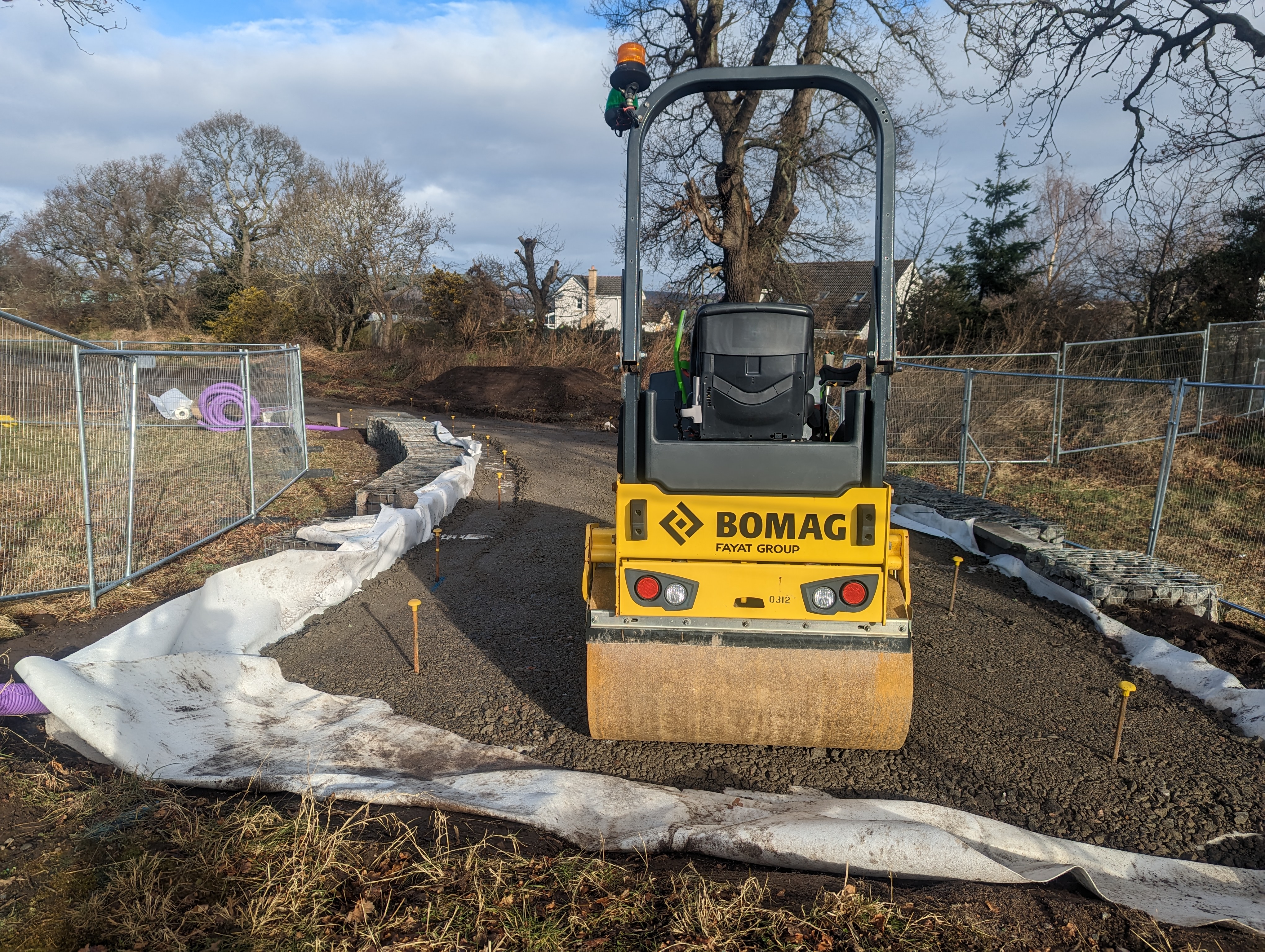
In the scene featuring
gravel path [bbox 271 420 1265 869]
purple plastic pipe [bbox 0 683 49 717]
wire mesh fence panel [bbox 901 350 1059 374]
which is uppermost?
wire mesh fence panel [bbox 901 350 1059 374]

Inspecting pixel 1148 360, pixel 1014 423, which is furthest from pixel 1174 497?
pixel 1148 360

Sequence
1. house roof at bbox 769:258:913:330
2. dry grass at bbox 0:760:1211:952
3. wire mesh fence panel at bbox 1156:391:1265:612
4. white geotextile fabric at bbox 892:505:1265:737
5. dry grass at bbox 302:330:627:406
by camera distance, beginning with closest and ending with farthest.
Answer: dry grass at bbox 0:760:1211:952
white geotextile fabric at bbox 892:505:1265:737
wire mesh fence panel at bbox 1156:391:1265:612
house roof at bbox 769:258:913:330
dry grass at bbox 302:330:627:406

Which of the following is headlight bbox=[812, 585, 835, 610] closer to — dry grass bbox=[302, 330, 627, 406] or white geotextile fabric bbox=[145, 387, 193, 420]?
white geotextile fabric bbox=[145, 387, 193, 420]

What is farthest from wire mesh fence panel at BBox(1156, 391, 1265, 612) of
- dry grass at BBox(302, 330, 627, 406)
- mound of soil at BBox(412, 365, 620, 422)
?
dry grass at BBox(302, 330, 627, 406)

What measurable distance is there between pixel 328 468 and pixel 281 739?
888 cm

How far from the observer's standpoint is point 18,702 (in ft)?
11.4

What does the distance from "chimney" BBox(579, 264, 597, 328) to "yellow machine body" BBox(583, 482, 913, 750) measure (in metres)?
28.3

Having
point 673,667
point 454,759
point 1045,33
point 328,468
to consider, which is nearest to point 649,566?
point 673,667

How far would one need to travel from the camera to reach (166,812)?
2836mm

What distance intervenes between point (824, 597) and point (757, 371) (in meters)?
1.11

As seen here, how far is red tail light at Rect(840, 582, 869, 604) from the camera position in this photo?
136 inches

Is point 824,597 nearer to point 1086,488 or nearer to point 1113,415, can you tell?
point 1086,488

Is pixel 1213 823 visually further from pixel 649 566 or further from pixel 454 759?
pixel 454 759

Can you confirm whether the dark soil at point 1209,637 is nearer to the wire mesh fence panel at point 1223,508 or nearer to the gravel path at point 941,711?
the gravel path at point 941,711
